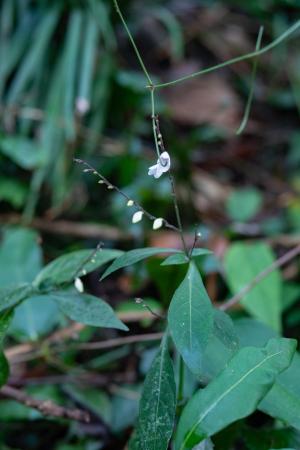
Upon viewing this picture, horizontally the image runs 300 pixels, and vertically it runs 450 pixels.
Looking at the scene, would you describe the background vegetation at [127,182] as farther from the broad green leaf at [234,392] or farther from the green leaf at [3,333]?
the green leaf at [3,333]

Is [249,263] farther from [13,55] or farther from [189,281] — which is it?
[13,55]

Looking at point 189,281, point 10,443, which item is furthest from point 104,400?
point 189,281

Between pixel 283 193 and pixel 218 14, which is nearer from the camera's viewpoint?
pixel 283 193

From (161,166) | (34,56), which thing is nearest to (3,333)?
(161,166)

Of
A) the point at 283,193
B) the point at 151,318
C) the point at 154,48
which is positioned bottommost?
the point at 283,193

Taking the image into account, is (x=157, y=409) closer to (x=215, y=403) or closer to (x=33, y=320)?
(x=215, y=403)

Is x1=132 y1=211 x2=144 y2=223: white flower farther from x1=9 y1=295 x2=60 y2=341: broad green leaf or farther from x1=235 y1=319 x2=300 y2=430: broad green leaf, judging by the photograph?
x1=9 y1=295 x2=60 y2=341: broad green leaf

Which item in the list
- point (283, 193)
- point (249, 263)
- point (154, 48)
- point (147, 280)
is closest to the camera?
point (249, 263)
